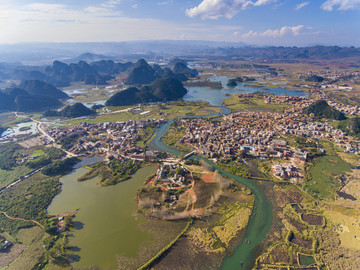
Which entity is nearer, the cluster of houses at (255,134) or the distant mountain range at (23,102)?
the cluster of houses at (255,134)

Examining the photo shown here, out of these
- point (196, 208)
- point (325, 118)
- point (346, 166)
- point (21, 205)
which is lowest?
point (21, 205)

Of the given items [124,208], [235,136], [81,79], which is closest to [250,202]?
[124,208]

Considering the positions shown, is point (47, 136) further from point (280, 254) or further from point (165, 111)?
point (280, 254)

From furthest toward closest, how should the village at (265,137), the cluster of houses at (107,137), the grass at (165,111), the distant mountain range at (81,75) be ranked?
1. the distant mountain range at (81,75)
2. the grass at (165,111)
3. the cluster of houses at (107,137)
4. the village at (265,137)

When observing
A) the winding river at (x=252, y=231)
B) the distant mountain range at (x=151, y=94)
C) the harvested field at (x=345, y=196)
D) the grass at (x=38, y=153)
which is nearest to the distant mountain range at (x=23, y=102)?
the distant mountain range at (x=151, y=94)

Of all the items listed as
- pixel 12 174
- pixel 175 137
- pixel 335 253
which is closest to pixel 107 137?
pixel 175 137

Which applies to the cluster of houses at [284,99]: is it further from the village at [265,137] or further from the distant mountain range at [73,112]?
the distant mountain range at [73,112]

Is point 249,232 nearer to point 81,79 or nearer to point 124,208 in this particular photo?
point 124,208
